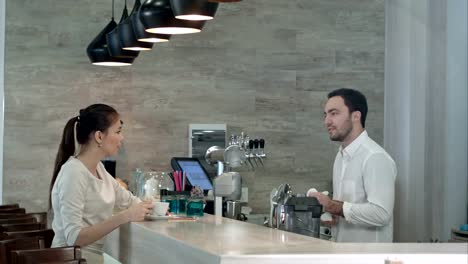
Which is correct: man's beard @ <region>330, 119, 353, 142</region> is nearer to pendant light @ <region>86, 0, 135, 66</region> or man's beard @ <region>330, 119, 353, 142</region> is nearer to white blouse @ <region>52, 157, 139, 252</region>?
white blouse @ <region>52, 157, 139, 252</region>

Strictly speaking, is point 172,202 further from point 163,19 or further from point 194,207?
point 163,19

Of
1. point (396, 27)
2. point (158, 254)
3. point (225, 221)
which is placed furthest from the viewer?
point (396, 27)

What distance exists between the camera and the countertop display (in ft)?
8.47

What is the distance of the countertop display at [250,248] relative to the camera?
258 cm

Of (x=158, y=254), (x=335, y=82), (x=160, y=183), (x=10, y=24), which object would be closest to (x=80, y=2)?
(x=10, y=24)

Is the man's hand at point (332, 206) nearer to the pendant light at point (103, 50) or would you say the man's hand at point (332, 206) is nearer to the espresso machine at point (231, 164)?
the espresso machine at point (231, 164)

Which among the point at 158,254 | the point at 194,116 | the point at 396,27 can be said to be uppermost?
the point at 396,27

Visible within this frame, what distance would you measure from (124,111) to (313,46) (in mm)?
2028

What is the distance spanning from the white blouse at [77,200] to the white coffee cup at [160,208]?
25 centimetres

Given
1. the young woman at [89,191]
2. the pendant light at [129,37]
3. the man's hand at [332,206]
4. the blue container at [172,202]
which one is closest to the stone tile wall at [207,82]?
the pendant light at [129,37]

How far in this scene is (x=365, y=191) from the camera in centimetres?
432

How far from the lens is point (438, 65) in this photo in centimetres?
646

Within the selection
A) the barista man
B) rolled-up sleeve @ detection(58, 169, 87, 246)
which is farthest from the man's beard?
rolled-up sleeve @ detection(58, 169, 87, 246)

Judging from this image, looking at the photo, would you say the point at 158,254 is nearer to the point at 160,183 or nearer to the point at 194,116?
the point at 160,183
